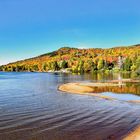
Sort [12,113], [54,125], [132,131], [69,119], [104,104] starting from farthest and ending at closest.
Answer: [104,104], [12,113], [69,119], [54,125], [132,131]

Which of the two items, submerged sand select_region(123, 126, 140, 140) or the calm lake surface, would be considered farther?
the calm lake surface

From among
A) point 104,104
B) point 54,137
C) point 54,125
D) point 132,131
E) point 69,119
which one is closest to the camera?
point 54,137

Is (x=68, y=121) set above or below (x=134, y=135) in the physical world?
above

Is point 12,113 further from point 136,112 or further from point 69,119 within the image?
point 136,112

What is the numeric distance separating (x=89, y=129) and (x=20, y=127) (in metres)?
6.64

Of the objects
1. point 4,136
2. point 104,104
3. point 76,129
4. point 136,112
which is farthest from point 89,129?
point 104,104

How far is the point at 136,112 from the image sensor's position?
35.6m

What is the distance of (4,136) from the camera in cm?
2384

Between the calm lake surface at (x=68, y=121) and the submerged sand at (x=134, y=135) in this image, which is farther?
the calm lake surface at (x=68, y=121)

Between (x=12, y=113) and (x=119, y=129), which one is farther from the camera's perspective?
(x=12, y=113)

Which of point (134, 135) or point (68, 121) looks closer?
point (134, 135)

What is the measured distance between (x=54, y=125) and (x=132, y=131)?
7.66m

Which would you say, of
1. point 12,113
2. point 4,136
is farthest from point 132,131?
point 12,113

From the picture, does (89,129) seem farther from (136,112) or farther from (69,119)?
(136,112)
